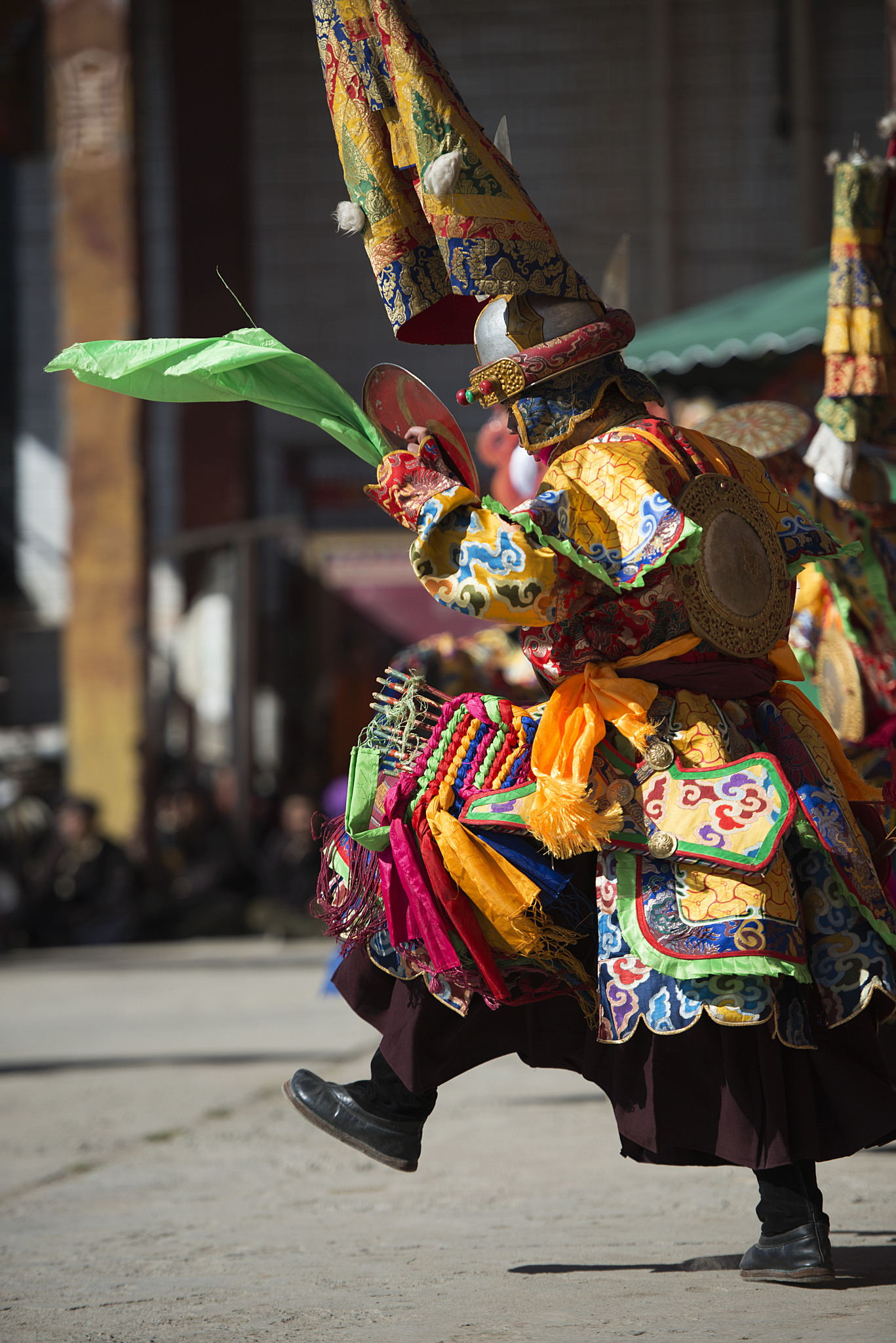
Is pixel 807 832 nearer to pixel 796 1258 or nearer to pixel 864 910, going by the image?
pixel 864 910

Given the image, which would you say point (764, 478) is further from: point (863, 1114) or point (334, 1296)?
point (334, 1296)

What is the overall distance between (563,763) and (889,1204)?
4.03 feet

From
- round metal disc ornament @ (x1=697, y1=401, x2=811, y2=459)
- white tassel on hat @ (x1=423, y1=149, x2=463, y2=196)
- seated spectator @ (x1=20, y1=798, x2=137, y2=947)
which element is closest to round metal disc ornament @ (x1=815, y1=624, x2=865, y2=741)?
round metal disc ornament @ (x1=697, y1=401, x2=811, y2=459)

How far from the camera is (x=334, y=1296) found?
7.10 feet

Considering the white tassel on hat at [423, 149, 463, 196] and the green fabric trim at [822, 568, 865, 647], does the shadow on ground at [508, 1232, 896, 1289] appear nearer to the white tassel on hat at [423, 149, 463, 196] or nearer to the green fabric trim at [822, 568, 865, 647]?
the green fabric trim at [822, 568, 865, 647]

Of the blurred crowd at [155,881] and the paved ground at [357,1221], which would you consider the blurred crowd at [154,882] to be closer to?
the blurred crowd at [155,881]

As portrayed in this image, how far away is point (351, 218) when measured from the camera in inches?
99.4

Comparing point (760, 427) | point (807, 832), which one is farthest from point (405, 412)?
point (760, 427)

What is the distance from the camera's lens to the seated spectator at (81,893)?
858 centimetres

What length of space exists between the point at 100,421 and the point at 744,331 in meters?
4.36

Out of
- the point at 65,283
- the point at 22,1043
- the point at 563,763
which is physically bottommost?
the point at 22,1043

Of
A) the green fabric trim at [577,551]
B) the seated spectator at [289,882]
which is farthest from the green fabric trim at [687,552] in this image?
the seated spectator at [289,882]

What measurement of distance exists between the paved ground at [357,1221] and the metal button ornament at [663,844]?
1.98 ft

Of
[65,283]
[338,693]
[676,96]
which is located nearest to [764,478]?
[65,283]
